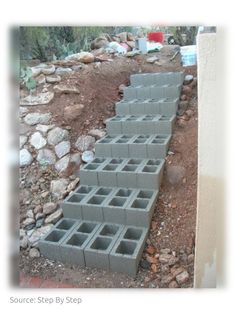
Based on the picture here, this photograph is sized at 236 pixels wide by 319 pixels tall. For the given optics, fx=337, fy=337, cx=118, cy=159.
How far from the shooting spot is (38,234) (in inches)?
83.9

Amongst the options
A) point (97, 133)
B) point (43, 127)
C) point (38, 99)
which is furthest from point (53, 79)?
point (97, 133)

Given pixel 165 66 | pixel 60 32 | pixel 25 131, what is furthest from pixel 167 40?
pixel 25 131

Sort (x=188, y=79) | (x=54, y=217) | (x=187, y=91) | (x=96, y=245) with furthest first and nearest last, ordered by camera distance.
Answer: (x=188, y=79), (x=187, y=91), (x=54, y=217), (x=96, y=245)

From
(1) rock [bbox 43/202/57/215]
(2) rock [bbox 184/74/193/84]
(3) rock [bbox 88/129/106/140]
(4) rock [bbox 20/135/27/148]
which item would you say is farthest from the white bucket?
(1) rock [bbox 43/202/57/215]

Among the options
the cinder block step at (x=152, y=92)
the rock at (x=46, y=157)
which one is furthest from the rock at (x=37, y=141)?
the cinder block step at (x=152, y=92)

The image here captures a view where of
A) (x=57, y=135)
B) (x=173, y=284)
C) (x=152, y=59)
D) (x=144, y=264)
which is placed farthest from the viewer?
(x=152, y=59)

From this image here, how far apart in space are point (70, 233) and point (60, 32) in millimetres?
1535

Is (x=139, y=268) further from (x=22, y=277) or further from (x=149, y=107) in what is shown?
(x=149, y=107)

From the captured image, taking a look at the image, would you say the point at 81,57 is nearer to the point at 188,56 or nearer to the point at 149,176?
the point at 188,56

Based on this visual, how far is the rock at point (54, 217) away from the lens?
219 centimetres

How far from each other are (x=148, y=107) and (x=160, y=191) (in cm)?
91

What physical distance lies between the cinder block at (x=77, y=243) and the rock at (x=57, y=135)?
0.74 meters

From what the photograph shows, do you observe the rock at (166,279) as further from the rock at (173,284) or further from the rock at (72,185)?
the rock at (72,185)

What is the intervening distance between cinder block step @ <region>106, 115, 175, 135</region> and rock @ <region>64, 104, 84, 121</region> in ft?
0.81
